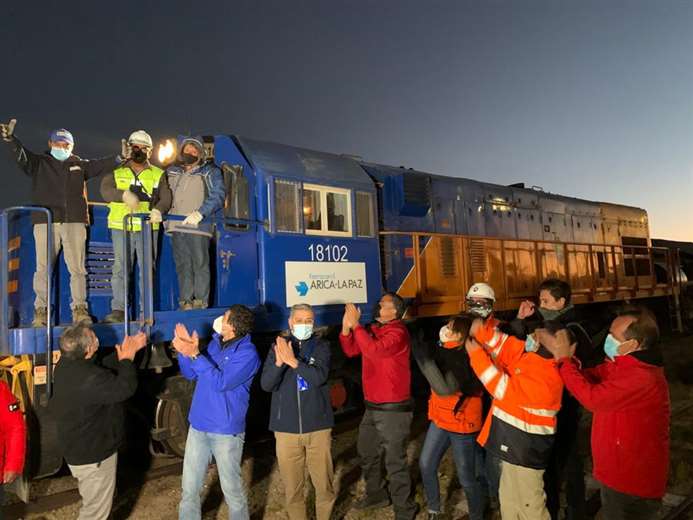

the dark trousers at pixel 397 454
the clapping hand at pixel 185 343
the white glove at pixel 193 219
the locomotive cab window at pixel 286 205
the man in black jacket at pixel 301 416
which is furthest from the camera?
the locomotive cab window at pixel 286 205

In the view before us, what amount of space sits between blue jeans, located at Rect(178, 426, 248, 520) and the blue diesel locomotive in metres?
1.35

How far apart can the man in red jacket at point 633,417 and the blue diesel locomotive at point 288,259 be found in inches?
146

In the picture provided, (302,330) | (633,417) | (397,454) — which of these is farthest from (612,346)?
(302,330)

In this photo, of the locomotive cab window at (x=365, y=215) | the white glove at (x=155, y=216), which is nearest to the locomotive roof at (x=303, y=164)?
the locomotive cab window at (x=365, y=215)

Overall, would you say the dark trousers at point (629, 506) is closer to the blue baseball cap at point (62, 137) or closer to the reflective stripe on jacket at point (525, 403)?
the reflective stripe on jacket at point (525, 403)

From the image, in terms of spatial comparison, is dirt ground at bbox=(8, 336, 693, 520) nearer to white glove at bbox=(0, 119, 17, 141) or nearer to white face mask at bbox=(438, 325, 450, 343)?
white face mask at bbox=(438, 325, 450, 343)

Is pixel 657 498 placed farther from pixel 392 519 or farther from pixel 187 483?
pixel 187 483

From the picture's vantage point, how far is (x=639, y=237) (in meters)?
15.6

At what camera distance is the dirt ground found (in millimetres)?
4820

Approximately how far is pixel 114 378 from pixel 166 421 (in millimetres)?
2153

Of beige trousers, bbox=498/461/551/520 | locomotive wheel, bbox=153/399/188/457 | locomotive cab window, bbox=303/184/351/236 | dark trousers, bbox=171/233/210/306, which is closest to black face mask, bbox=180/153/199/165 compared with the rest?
dark trousers, bbox=171/233/210/306

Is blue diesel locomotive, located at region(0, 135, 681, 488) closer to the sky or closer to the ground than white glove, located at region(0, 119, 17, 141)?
closer to the ground

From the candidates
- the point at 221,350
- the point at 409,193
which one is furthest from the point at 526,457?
the point at 409,193

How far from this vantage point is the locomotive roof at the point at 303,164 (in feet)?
20.7
